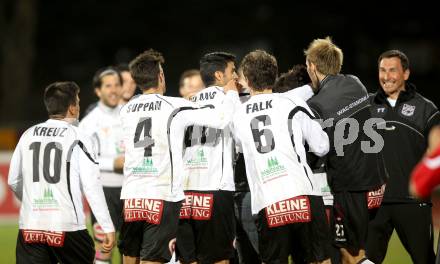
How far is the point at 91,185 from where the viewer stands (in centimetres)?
703

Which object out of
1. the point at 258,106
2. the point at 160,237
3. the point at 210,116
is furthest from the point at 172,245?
the point at 258,106

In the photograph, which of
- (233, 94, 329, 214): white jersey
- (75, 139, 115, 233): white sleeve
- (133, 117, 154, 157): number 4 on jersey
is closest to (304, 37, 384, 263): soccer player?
(233, 94, 329, 214): white jersey

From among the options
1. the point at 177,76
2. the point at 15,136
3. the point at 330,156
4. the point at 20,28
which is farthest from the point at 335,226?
the point at 177,76

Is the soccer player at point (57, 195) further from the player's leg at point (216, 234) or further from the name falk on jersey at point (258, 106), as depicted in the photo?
the name falk on jersey at point (258, 106)

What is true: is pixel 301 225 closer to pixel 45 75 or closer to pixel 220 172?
pixel 220 172

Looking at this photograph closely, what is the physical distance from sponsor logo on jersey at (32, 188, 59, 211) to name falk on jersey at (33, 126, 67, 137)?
50 centimetres

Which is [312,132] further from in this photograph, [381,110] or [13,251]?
[13,251]

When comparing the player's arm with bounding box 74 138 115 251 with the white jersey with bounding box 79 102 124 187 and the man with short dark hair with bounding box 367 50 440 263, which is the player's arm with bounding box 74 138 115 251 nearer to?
the man with short dark hair with bounding box 367 50 440 263

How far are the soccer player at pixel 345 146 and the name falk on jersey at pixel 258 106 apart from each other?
0.73 metres

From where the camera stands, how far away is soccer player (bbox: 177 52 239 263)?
7.58m

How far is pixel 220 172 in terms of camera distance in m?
7.61

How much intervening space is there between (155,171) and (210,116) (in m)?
0.72

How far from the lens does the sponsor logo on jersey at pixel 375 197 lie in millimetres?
7715

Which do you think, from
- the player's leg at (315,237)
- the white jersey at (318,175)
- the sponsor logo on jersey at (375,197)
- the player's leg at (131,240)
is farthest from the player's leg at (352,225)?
the player's leg at (131,240)
